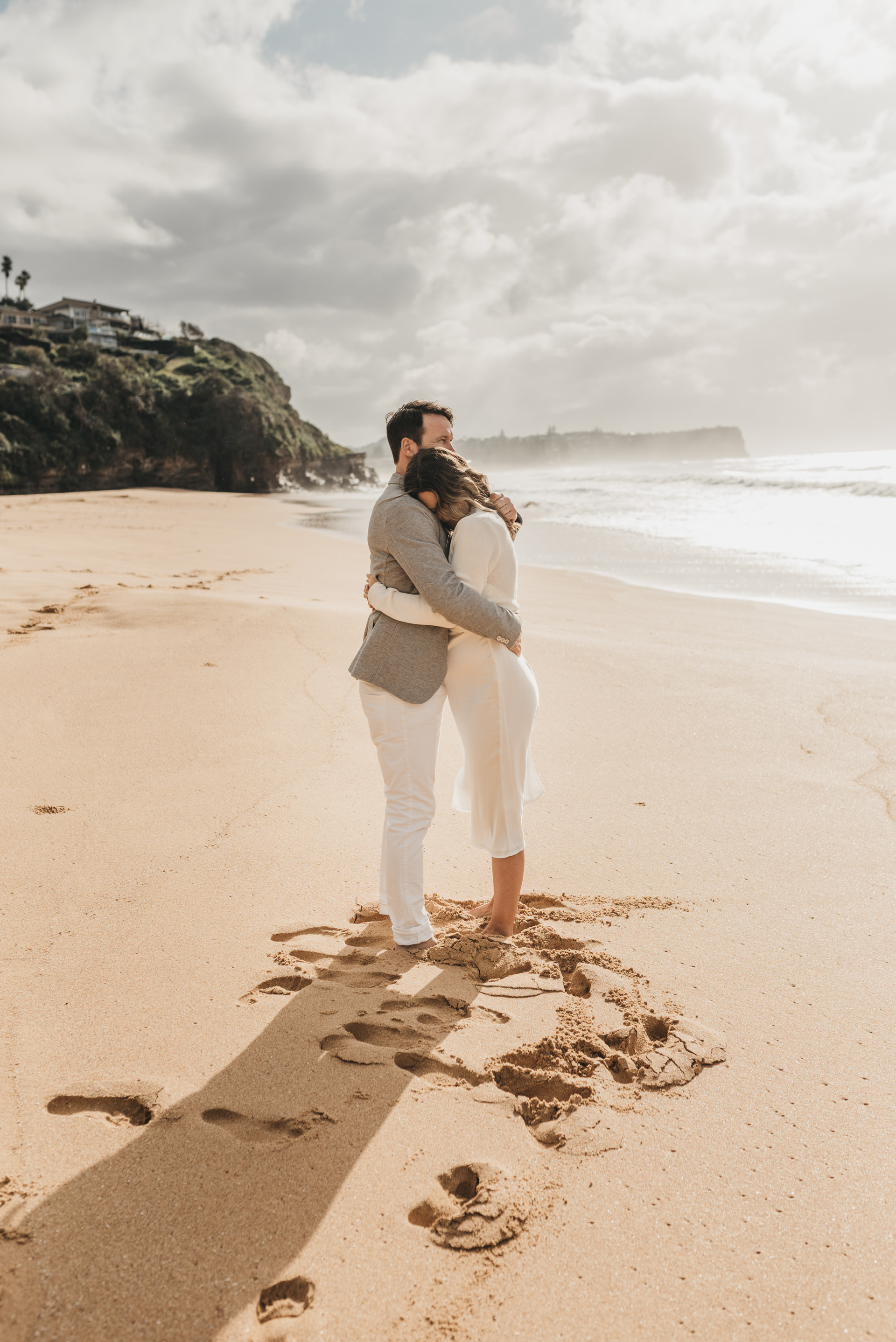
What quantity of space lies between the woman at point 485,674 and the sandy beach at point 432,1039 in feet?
1.20

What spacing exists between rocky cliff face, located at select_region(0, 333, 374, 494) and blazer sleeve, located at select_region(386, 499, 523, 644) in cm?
3552

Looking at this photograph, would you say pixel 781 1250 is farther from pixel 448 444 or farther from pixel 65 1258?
pixel 448 444

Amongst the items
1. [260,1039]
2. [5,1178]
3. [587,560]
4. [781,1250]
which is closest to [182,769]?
[260,1039]

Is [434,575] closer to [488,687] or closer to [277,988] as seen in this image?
Answer: [488,687]

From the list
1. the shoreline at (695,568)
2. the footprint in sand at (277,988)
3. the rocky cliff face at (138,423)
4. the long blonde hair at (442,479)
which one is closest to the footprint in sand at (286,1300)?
the footprint in sand at (277,988)

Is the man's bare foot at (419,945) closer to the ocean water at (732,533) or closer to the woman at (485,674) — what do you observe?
the woman at (485,674)

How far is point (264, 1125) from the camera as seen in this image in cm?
203

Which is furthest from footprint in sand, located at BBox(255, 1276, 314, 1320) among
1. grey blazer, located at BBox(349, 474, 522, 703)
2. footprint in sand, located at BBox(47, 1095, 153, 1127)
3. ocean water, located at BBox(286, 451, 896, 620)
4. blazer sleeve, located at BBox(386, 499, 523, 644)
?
ocean water, located at BBox(286, 451, 896, 620)

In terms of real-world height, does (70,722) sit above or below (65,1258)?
above

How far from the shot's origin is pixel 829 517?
21.0 m

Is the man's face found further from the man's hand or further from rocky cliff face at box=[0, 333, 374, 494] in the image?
rocky cliff face at box=[0, 333, 374, 494]

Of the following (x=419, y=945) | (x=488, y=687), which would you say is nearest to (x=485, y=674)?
(x=488, y=687)

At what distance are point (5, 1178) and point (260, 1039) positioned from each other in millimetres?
728

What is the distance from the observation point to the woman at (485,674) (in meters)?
2.87
